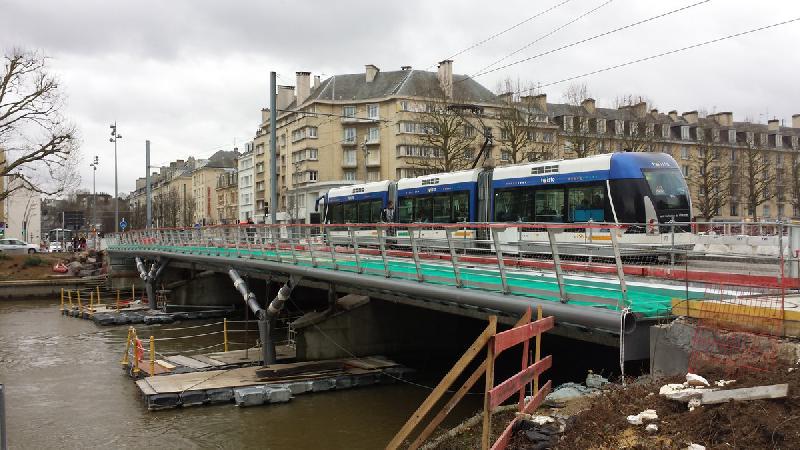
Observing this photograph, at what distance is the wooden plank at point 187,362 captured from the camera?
19.3 metres

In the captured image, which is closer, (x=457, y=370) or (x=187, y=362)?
(x=457, y=370)

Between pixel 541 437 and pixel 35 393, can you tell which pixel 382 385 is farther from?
pixel 541 437

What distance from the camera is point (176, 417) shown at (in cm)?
1497

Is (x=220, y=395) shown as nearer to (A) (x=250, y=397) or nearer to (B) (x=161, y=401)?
(A) (x=250, y=397)

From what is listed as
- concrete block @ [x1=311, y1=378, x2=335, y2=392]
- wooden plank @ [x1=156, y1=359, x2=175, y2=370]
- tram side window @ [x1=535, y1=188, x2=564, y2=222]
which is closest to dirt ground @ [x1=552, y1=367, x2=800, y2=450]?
concrete block @ [x1=311, y1=378, x2=335, y2=392]

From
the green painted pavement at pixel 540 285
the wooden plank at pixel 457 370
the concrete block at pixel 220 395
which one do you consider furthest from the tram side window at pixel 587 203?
the wooden plank at pixel 457 370

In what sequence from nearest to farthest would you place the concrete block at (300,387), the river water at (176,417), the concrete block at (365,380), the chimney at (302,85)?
the river water at (176,417) → the concrete block at (300,387) → the concrete block at (365,380) → the chimney at (302,85)

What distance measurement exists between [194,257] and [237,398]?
43.7 ft

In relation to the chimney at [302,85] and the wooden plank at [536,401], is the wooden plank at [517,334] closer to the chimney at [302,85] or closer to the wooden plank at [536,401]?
the wooden plank at [536,401]

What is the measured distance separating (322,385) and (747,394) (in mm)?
12340

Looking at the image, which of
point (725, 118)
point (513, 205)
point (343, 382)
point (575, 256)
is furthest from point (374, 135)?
point (575, 256)

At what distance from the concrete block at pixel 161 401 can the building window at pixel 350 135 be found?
59.1 metres

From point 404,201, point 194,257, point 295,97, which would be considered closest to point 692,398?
point 404,201

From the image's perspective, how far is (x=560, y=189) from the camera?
65.4 ft
